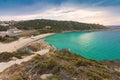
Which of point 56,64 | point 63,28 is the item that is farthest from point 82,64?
point 63,28

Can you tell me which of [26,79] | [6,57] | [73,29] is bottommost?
[73,29]

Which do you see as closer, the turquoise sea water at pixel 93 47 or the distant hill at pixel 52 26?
the turquoise sea water at pixel 93 47

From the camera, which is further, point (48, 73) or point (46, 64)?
point (46, 64)

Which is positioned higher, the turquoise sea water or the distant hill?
the turquoise sea water

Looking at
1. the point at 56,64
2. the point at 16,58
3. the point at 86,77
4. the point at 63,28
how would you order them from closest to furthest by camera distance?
the point at 86,77, the point at 56,64, the point at 16,58, the point at 63,28

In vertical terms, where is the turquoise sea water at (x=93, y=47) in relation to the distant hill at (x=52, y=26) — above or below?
above

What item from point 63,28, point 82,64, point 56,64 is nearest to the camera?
point 56,64

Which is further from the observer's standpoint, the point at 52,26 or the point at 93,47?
the point at 52,26

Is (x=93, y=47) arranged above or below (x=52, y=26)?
above

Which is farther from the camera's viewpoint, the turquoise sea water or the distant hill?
the distant hill

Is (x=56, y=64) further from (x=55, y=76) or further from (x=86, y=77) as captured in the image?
(x=86, y=77)

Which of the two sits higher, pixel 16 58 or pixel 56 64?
pixel 56 64
